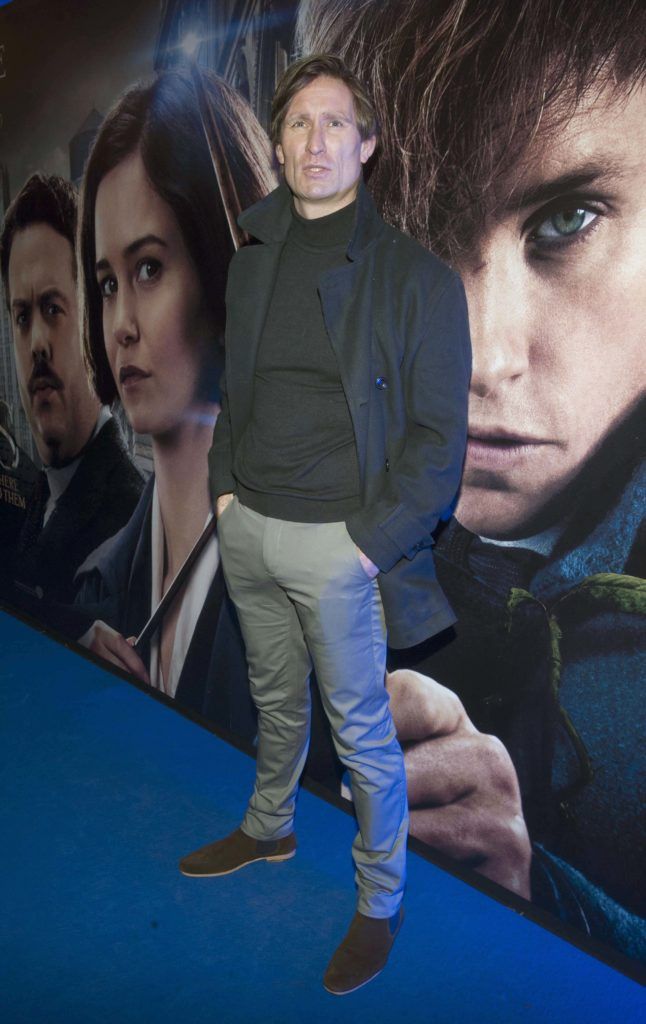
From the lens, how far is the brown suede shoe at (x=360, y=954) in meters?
1.81

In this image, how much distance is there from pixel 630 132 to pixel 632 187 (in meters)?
0.10

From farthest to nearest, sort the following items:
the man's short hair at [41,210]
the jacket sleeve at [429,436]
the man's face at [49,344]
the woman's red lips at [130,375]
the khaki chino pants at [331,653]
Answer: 1. the man's face at [49,344]
2. the man's short hair at [41,210]
3. the woman's red lips at [130,375]
4. the khaki chino pants at [331,653]
5. the jacket sleeve at [429,436]

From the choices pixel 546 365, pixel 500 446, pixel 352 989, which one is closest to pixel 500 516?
pixel 500 446

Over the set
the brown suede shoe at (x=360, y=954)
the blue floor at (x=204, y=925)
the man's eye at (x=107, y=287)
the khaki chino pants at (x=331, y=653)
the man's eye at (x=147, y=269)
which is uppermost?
the man's eye at (x=147, y=269)

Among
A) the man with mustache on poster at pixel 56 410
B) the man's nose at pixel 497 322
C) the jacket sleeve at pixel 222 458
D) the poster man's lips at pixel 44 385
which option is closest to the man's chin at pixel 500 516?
the man's nose at pixel 497 322

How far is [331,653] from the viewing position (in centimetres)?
176

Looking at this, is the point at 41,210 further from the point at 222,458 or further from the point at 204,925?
the point at 204,925

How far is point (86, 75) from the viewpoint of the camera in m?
2.82

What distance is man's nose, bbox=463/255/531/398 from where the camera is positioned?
70.4 inches

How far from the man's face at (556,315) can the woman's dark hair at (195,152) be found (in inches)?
31.8

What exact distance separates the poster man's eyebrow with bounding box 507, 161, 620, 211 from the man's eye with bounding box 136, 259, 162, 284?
121cm

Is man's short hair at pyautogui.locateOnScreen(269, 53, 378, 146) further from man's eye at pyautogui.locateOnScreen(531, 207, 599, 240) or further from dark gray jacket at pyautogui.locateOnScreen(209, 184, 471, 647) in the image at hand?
man's eye at pyautogui.locateOnScreen(531, 207, 599, 240)

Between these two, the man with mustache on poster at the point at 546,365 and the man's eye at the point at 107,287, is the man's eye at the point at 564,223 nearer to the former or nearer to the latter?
the man with mustache on poster at the point at 546,365

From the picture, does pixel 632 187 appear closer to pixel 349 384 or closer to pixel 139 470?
pixel 349 384
